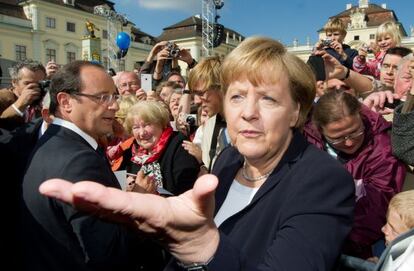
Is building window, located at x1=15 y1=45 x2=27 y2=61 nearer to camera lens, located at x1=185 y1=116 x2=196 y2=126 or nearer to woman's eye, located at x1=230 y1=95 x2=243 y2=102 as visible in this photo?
camera lens, located at x1=185 y1=116 x2=196 y2=126

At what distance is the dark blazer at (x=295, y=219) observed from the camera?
3.66ft

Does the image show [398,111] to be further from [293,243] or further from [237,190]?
[293,243]

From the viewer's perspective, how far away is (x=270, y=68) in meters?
1.49

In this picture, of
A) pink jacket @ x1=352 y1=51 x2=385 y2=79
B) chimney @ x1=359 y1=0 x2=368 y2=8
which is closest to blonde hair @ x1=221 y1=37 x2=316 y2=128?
pink jacket @ x1=352 y1=51 x2=385 y2=79

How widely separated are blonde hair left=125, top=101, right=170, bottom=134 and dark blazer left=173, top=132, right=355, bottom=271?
6.49 feet

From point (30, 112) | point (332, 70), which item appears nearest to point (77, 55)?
point (30, 112)

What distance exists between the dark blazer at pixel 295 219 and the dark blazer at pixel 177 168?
1575 mm

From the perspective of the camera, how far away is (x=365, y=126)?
7.36 feet

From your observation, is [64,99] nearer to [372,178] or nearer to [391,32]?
[372,178]

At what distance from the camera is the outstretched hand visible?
2.67 feet

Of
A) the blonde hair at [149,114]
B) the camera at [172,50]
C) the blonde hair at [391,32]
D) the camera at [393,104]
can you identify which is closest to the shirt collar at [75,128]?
the blonde hair at [149,114]

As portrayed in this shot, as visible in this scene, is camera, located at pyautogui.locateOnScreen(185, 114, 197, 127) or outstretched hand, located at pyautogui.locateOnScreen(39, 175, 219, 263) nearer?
outstretched hand, located at pyautogui.locateOnScreen(39, 175, 219, 263)

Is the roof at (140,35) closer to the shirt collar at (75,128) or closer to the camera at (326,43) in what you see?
the camera at (326,43)

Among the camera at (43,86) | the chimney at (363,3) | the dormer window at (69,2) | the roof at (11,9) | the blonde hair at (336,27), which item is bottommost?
the camera at (43,86)
